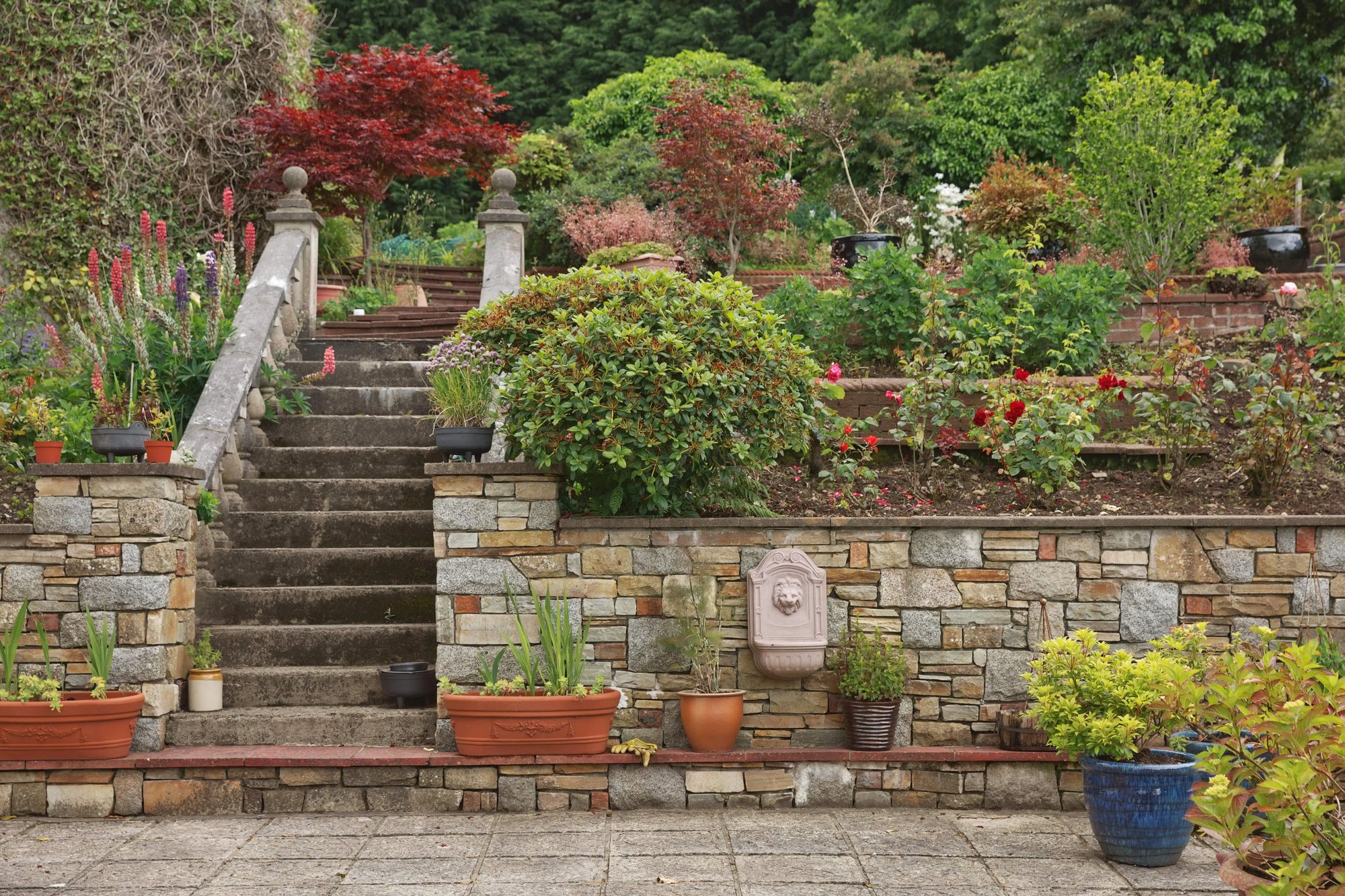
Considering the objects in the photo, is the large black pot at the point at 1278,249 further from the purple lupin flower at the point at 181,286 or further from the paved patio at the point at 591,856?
the purple lupin flower at the point at 181,286

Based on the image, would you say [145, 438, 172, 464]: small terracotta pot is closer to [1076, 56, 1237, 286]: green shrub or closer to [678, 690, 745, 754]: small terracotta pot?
[678, 690, 745, 754]: small terracotta pot

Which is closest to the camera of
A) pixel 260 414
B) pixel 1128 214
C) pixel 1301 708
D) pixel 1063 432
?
pixel 1301 708

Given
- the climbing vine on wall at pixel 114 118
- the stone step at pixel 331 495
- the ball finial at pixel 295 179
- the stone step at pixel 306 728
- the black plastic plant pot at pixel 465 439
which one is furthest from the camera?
the climbing vine on wall at pixel 114 118

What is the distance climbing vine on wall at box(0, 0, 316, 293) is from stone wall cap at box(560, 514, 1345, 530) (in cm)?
716

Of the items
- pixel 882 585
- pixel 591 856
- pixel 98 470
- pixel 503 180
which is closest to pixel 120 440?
pixel 98 470

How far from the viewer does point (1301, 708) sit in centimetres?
314

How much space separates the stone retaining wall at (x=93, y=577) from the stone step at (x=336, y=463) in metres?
1.69

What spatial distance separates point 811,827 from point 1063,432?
2.52 metres

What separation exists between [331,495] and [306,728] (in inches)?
66.3

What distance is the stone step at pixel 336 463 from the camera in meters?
7.55

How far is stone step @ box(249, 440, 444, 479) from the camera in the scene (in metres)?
7.55

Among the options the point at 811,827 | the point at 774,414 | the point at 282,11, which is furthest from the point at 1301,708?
the point at 282,11

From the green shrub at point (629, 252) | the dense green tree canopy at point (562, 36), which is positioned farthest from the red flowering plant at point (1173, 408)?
the dense green tree canopy at point (562, 36)

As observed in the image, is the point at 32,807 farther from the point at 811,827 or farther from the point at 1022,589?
the point at 1022,589
